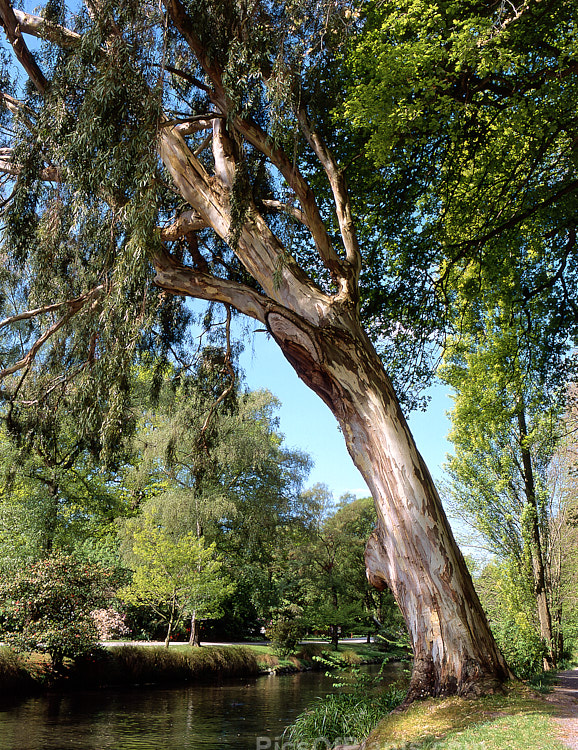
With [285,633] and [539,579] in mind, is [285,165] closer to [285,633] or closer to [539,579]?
[539,579]

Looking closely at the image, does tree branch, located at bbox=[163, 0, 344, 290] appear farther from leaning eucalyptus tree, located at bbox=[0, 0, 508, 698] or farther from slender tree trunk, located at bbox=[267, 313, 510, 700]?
slender tree trunk, located at bbox=[267, 313, 510, 700]

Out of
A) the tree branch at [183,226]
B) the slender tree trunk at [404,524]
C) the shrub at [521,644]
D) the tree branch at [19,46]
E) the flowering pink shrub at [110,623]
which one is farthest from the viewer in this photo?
the flowering pink shrub at [110,623]

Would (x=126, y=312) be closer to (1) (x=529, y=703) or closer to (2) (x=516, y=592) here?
(1) (x=529, y=703)

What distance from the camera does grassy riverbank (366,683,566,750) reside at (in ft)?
13.1

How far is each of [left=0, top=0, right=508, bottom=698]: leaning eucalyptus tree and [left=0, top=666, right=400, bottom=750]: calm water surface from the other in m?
3.88

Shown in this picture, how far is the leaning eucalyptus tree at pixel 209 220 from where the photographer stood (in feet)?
17.5

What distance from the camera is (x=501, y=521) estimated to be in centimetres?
1335

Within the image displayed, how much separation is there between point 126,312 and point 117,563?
13.9 m

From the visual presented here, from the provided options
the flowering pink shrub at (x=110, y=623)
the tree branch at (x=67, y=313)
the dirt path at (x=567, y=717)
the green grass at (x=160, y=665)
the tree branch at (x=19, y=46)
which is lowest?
the green grass at (x=160, y=665)

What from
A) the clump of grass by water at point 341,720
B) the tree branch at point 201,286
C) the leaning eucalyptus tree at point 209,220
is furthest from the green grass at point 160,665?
the tree branch at point 201,286

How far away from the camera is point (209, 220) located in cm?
703

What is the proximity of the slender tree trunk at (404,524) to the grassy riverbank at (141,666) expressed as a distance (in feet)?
15.4

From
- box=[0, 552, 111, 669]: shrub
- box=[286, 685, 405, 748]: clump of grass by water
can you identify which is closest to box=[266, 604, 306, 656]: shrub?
box=[0, 552, 111, 669]: shrub

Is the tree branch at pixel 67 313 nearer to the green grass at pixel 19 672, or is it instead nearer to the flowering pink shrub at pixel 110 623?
the green grass at pixel 19 672
